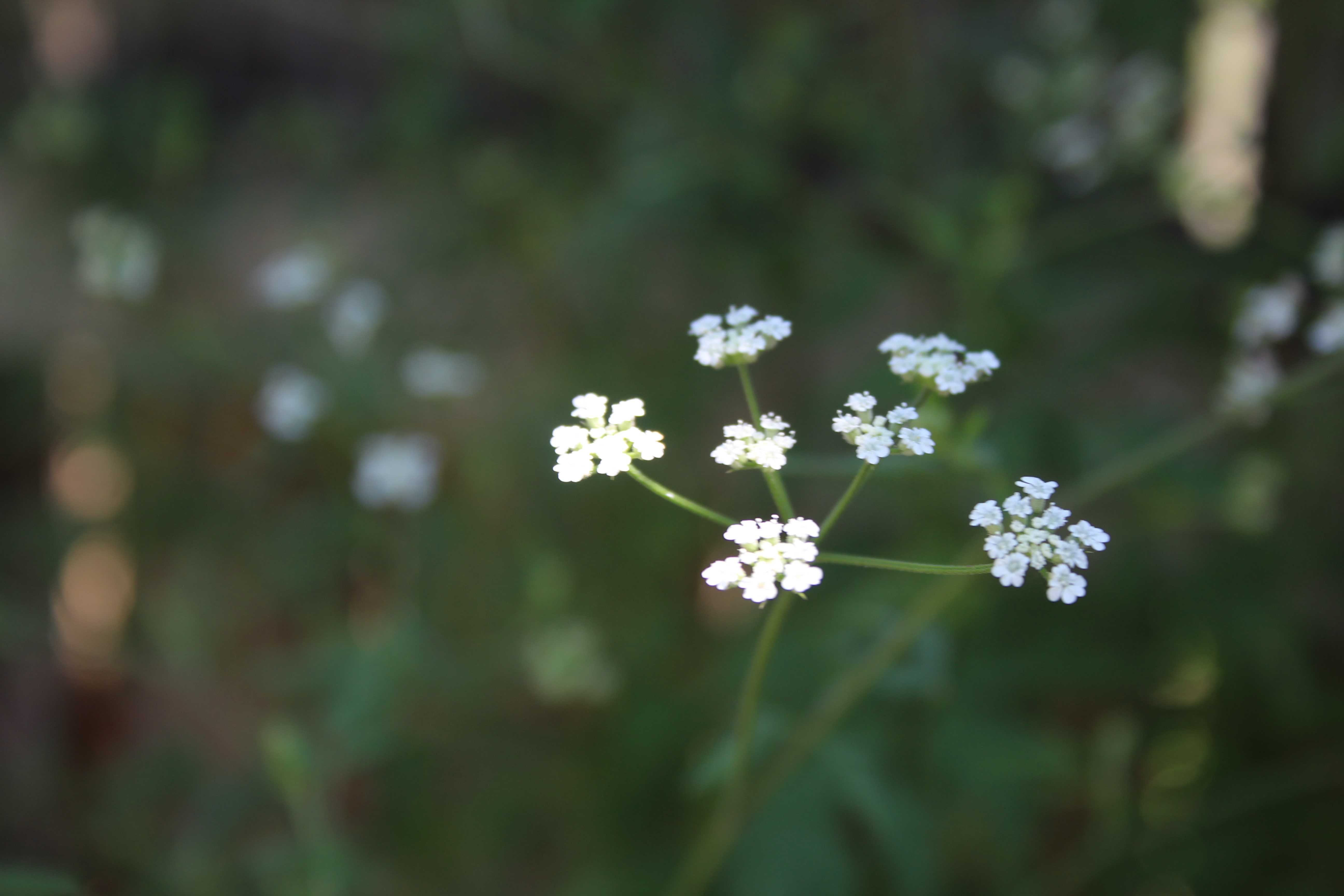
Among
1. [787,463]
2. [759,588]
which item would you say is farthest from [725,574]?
[787,463]

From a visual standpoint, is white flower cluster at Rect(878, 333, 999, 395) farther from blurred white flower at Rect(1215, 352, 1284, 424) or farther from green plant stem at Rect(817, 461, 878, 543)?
blurred white flower at Rect(1215, 352, 1284, 424)

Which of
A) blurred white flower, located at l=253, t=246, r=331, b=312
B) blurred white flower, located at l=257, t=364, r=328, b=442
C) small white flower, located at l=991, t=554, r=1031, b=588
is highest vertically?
blurred white flower, located at l=253, t=246, r=331, b=312

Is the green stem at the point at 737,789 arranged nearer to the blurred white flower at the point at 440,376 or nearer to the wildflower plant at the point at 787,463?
the wildflower plant at the point at 787,463

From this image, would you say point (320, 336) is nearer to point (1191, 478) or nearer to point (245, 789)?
point (245, 789)

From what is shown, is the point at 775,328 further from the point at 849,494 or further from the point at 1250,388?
the point at 1250,388

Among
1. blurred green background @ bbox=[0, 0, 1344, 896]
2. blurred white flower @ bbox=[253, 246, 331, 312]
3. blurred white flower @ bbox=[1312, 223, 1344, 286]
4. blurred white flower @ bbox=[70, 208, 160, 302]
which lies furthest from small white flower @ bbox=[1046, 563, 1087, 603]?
blurred white flower @ bbox=[70, 208, 160, 302]

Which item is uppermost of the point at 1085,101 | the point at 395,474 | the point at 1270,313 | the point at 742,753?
the point at 1085,101
